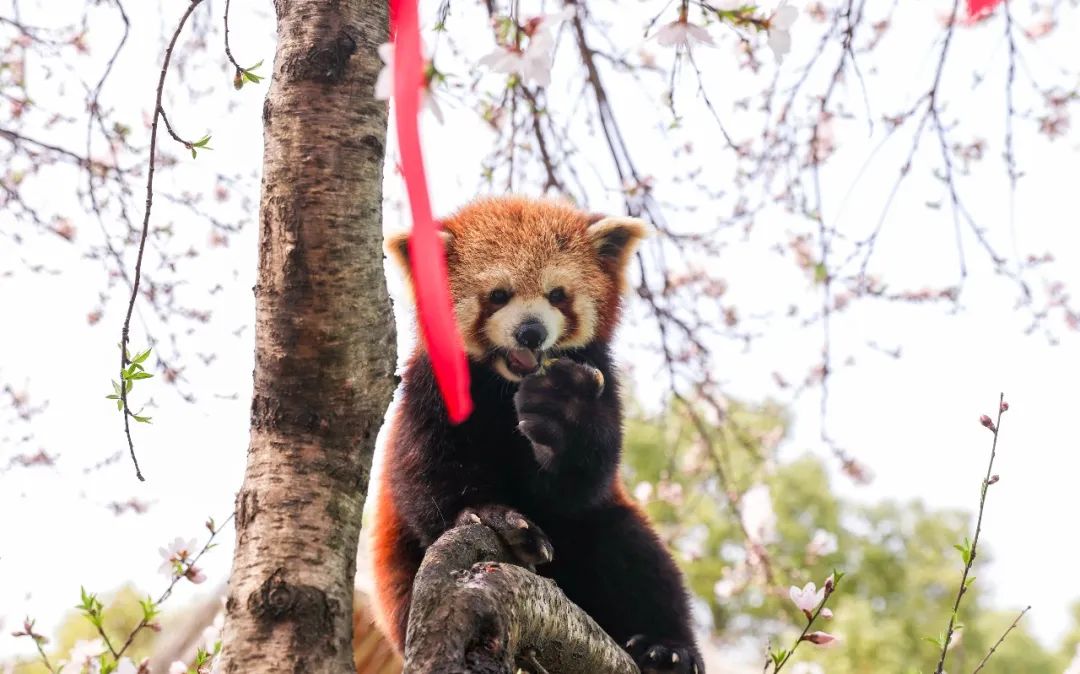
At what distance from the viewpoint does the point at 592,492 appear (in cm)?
266

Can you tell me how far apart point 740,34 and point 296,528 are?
4.15 ft

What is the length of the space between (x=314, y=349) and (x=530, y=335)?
1.16 meters

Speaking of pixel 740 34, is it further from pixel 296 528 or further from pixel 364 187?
pixel 296 528

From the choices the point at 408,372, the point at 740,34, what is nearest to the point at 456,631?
the point at 740,34

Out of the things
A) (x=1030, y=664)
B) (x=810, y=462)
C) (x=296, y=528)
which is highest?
(x=810, y=462)

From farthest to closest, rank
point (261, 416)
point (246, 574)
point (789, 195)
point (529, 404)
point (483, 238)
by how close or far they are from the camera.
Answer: point (789, 195)
point (483, 238)
point (529, 404)
point (261, 416)
point (246, 574)

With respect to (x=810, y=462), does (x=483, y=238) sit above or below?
below

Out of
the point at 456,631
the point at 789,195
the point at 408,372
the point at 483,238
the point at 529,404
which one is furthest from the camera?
the point at 789,195

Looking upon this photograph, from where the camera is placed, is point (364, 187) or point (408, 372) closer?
point (364, 187)

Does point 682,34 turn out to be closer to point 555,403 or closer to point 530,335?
point 555,403

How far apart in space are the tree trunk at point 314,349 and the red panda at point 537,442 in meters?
0.61

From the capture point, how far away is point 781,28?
5.24ft

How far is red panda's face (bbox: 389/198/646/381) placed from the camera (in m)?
2.96

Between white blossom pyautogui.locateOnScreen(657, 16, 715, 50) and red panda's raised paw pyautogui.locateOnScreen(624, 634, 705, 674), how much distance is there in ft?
5.75
